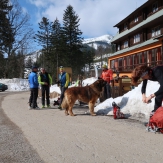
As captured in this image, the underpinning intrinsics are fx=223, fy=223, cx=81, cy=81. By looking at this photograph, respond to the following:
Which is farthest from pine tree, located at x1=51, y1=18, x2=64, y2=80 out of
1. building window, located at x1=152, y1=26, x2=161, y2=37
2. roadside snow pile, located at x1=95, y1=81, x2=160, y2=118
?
roadside snow pile, located at x1=95, y1=81, x2=160, y2=118

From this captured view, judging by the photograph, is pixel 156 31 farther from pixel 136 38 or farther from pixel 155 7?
pixel 136 38

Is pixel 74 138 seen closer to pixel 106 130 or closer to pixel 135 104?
pixel 106 130

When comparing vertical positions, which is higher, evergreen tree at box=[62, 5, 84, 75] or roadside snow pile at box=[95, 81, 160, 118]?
evergreen tree at box=[62, 5, 84, 75]

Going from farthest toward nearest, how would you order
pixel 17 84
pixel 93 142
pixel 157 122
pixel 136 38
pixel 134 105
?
pixel 17 84 < pixel 136 38 < pixel 134 105 < pixel 157 122 < pixel 93 142

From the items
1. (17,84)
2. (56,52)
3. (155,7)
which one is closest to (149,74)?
(155,7)

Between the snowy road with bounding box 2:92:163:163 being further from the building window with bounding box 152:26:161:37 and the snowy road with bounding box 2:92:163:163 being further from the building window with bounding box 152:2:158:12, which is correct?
→ the building window with bounding box 152:2:158:12

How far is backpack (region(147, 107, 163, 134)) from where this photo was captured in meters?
5.05

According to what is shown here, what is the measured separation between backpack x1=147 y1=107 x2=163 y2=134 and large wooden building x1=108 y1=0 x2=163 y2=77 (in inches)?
704

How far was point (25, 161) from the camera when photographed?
11.8 ft

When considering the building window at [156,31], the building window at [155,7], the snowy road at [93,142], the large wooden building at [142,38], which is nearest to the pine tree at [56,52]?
the large wooden building at [142,38]

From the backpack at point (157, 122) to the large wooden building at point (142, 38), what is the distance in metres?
17.9

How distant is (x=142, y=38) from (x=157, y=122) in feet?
87.1

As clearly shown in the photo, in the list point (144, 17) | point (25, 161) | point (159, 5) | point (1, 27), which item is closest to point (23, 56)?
point (1, 27)

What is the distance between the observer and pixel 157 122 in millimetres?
5078
